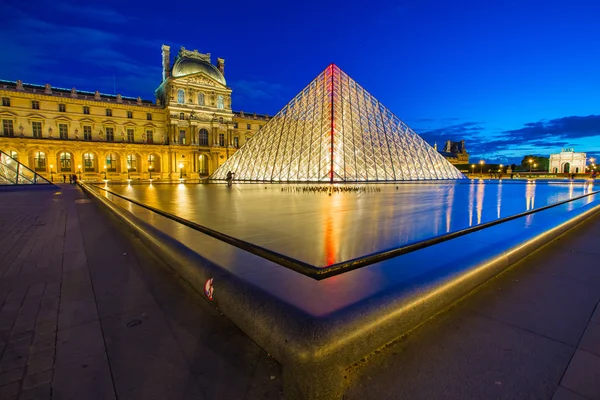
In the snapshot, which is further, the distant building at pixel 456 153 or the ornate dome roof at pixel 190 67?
the distant building at pixel 456 153

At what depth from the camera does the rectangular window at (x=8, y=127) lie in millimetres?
35156

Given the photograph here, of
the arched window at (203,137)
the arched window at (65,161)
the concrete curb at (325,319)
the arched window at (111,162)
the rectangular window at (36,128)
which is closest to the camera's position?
the concrete curb at (325,319)

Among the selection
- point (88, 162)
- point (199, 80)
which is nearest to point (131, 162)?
point (88, 162)

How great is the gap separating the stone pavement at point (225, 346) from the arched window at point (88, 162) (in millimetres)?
46614

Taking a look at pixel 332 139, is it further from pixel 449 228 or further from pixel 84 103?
pixel 84 103

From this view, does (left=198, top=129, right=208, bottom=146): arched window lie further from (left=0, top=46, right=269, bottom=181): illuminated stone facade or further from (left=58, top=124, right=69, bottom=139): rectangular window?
(left=58, top=124, right=69, bottom=139): rectangular window

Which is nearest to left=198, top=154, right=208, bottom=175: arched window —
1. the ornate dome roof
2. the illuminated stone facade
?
the illuminated stone facade

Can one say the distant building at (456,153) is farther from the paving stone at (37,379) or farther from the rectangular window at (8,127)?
the paving stone at (37,379)

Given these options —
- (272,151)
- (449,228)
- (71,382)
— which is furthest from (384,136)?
(71,382)

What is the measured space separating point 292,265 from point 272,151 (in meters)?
20.4

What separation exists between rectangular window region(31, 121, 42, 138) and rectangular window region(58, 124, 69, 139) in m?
1.93

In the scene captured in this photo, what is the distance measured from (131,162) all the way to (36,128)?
1118cm

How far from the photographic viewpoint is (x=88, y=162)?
133 ft

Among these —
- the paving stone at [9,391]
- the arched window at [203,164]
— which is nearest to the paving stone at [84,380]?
the paving stone at [9,391]
